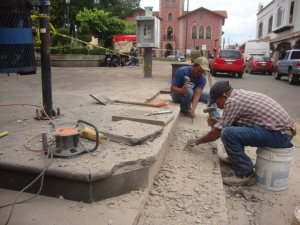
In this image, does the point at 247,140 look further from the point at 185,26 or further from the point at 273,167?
the point at 185,26

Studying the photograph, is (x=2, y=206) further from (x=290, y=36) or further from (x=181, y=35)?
(x=181, y=35)

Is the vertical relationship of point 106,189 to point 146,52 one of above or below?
below

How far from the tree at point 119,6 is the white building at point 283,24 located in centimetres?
1818

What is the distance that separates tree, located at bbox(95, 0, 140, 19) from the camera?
118ft

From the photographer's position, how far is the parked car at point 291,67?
43.1 feet

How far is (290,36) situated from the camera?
25.4m

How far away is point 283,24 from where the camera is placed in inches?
1130

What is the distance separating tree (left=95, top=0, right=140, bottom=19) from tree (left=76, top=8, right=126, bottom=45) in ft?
33.5

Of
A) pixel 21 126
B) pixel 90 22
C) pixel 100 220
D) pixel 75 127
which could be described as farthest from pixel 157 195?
pixel 90 22

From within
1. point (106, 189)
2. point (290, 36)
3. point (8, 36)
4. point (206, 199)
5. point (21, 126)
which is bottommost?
point (206, 199)

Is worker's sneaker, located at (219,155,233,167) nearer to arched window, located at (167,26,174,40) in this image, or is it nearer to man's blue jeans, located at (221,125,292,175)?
man's blue jeans, located at (221,125,292,175)

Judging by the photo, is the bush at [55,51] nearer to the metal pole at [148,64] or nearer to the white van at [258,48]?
the metal pole at [148,64]

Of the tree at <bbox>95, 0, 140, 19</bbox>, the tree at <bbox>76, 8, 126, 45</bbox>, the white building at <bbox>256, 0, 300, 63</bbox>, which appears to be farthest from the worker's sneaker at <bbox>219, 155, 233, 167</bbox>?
the tree at <bbox>95, 0, 140, 19</bbox>

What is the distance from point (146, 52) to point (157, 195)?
10.2 m
